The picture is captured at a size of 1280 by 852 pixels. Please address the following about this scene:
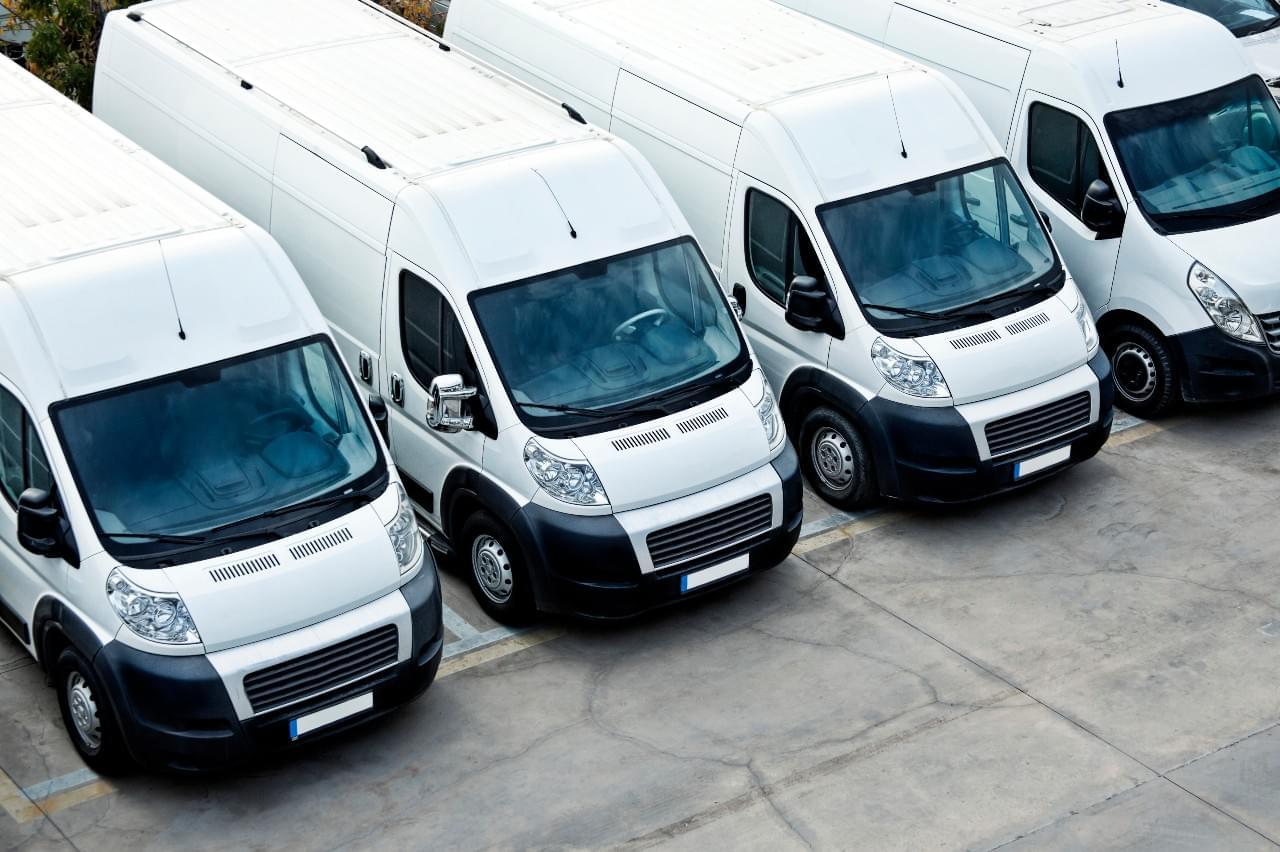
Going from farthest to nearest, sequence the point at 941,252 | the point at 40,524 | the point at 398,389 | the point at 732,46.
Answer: the point at 732,46
the point at 941,252
the point at 398,389
the point at 40,524

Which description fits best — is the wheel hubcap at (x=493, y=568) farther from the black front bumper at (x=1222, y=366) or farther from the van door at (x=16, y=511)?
the black front bumper at (x=1222, y=366)

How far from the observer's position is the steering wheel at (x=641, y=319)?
1047 centimetres

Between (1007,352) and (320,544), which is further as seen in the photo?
(1007,352)

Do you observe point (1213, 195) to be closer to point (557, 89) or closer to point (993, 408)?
point (993, 408)

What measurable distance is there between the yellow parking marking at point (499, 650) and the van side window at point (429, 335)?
1.52 m

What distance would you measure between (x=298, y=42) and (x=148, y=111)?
3.96 ft

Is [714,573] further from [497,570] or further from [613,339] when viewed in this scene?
[613,339]

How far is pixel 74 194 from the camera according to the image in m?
10.1

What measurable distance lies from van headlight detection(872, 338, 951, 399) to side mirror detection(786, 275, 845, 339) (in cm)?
34

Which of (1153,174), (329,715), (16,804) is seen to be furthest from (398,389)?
(1153,174)

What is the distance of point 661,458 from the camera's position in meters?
10.0

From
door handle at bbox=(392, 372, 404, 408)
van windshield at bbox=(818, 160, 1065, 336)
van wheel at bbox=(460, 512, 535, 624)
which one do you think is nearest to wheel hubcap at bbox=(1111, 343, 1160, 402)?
van windshield at bbox=(818, 160, 1065, 336)

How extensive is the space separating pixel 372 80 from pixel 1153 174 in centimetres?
544

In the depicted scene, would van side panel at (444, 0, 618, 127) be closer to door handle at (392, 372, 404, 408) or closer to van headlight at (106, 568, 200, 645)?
door handle at (392, 372, 404, 408)
